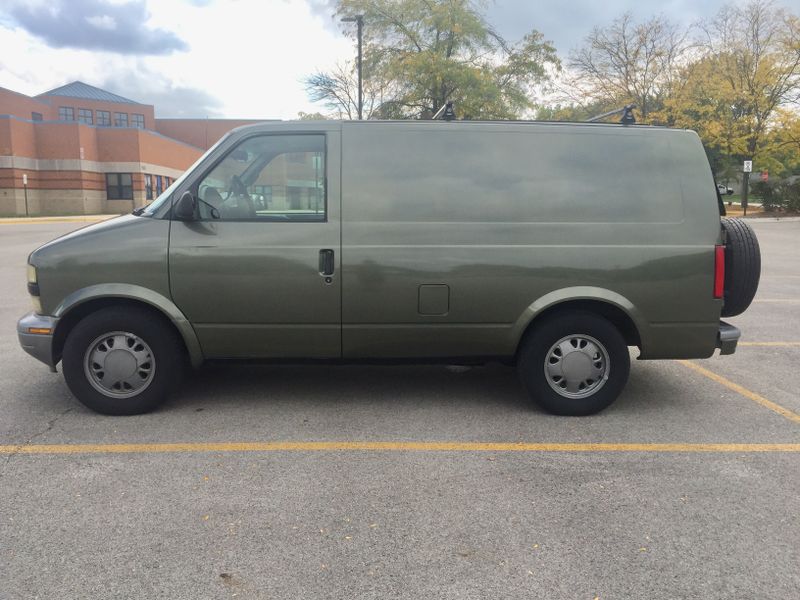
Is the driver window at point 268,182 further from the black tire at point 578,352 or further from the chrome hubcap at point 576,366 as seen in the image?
the chrome hubcap at point 576,366

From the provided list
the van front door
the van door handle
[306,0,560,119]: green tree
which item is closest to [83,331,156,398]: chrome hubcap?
the van front door

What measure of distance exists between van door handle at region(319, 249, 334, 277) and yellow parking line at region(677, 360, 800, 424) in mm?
3332

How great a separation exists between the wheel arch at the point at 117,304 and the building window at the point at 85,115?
71.7 m

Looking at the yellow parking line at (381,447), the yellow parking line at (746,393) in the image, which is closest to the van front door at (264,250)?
the yellow parking line at (381,447)

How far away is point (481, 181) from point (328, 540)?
255 centimetres

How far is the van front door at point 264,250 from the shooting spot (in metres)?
4.33

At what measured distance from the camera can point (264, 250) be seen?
171 inches

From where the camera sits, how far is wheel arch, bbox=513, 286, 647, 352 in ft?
14.4

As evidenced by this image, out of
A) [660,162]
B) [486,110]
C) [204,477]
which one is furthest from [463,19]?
[204,477]

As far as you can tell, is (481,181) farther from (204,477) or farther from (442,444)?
(204,477)

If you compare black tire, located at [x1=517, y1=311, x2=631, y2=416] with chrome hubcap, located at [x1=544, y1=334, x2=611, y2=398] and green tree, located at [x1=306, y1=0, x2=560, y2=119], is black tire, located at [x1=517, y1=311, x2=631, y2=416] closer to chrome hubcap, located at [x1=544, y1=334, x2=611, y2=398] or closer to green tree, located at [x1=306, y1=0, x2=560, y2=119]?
chrome hubcap, located at [x1=544, y1=334, x2=611, y2=398]

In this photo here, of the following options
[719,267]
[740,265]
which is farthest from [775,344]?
[719,267]

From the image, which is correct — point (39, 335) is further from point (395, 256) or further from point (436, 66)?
point (436, 66)

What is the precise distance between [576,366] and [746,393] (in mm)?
1677
